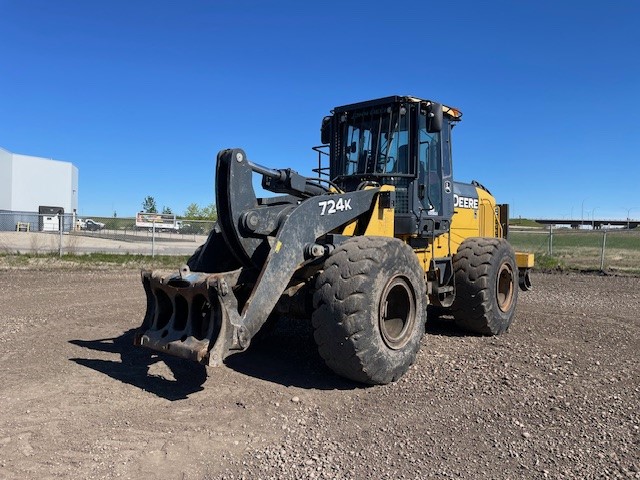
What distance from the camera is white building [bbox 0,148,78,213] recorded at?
58447 mm

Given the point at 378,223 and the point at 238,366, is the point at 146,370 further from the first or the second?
the point at 378,223

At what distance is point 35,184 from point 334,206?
66.9 m

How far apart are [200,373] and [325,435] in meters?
1.92

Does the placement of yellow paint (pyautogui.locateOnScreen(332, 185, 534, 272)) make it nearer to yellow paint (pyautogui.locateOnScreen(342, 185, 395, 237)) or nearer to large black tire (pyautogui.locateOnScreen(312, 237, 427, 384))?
yellow paint (pyautogui.locateOnScreen(342, 185, 395, 237))

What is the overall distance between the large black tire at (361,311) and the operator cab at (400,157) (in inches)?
59.5

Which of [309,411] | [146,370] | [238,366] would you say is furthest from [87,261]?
[309,411]

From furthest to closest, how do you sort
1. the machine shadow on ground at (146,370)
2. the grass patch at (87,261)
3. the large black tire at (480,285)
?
the grass patch at (87,261), the large black tire at (480,285), the machine shadow on ground at (146,370)

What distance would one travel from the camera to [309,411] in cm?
456

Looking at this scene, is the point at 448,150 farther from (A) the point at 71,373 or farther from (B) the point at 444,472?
(A) the point at 71,373

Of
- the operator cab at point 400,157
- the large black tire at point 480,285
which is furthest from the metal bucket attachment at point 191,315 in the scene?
the large black tire at point 480,285

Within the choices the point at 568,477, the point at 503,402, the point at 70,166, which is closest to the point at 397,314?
the point at 503,402

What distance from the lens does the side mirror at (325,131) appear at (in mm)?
7637

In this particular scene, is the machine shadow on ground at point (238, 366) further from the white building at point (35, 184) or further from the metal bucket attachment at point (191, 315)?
the white building at point (35, 184)

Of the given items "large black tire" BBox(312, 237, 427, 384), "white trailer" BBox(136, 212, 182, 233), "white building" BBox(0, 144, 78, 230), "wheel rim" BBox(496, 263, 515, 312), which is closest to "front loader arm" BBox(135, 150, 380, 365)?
"large black tire" BBox(312, 237, 427, 384)
